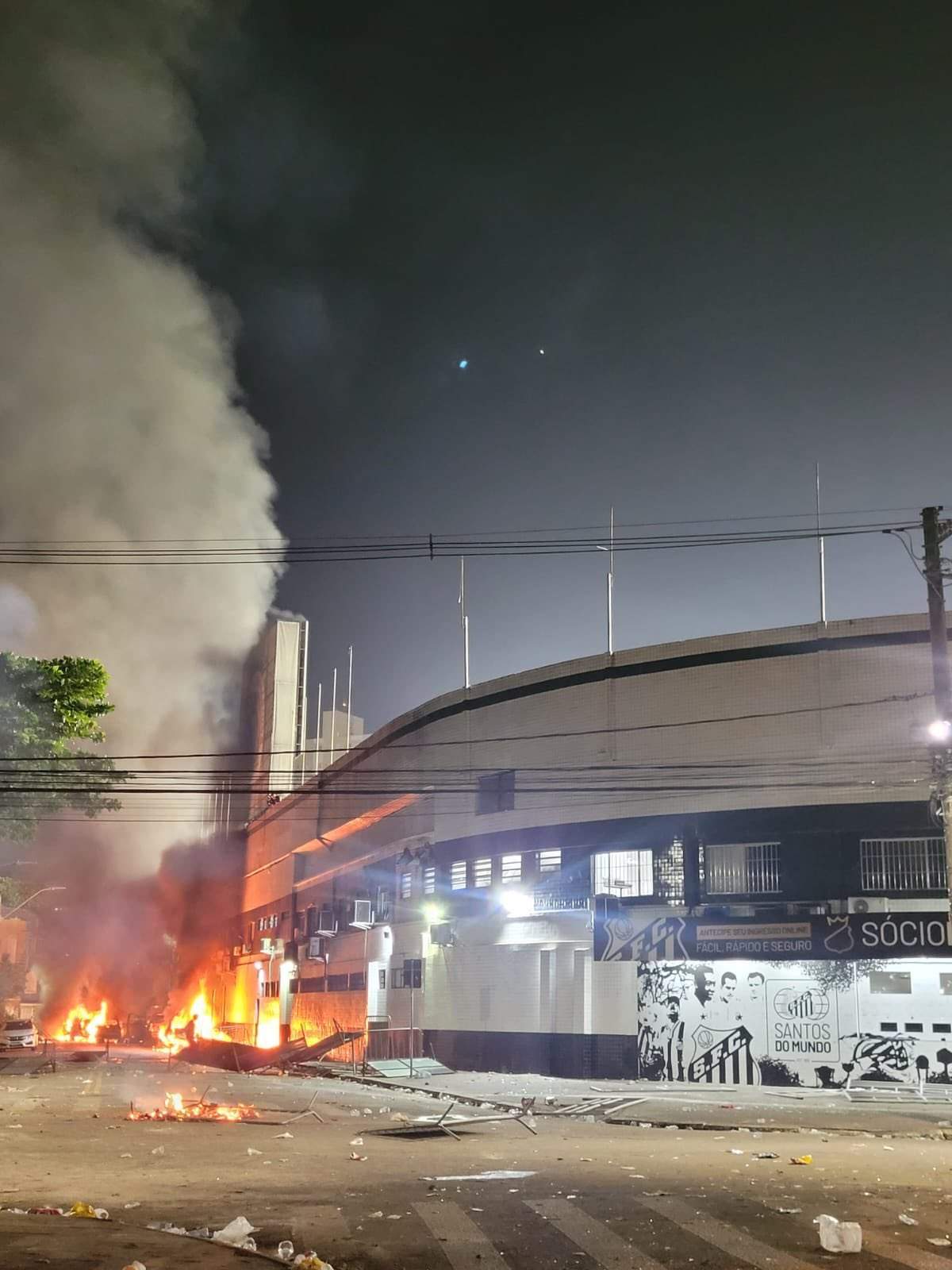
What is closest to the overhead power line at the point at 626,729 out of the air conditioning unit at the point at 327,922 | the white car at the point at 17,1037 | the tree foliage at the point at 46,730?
the tree foliage at the point at 46,730

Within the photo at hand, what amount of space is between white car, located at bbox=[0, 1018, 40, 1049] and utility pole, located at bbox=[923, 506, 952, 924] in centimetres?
4546

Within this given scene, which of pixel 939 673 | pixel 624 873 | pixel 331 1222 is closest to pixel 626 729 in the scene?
pixel 624 873

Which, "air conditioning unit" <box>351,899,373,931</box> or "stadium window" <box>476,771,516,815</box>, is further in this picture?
"air conditioning unit" <box>351,899,373,931</box>

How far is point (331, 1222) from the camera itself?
34.3 ft

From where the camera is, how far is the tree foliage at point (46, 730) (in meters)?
34.0

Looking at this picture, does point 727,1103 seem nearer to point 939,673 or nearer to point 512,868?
point 939,673

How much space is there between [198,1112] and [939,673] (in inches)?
624

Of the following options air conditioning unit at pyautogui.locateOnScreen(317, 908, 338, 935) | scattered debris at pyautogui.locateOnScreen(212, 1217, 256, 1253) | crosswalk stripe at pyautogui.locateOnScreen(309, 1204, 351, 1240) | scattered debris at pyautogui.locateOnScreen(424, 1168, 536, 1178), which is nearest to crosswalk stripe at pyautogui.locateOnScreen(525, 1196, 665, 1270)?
scattered debris at pyautogui.locateOnScreen(424, 1168, 536, 1178)

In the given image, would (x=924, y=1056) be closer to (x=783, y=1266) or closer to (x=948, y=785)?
(x=948, y=785)

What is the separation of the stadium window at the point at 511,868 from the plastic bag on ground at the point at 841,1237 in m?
26.8

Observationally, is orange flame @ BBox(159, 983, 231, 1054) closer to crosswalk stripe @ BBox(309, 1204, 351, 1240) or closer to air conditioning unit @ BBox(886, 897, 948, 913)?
air conditioning unit @ BBox(886, 897, 948, 913)

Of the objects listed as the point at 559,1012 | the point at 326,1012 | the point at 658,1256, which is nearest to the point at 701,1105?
the point at 559,1012

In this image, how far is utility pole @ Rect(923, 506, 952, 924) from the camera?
18938 mm

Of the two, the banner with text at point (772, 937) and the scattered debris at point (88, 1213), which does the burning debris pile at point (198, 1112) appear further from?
the banner with text at point (772, 937)
